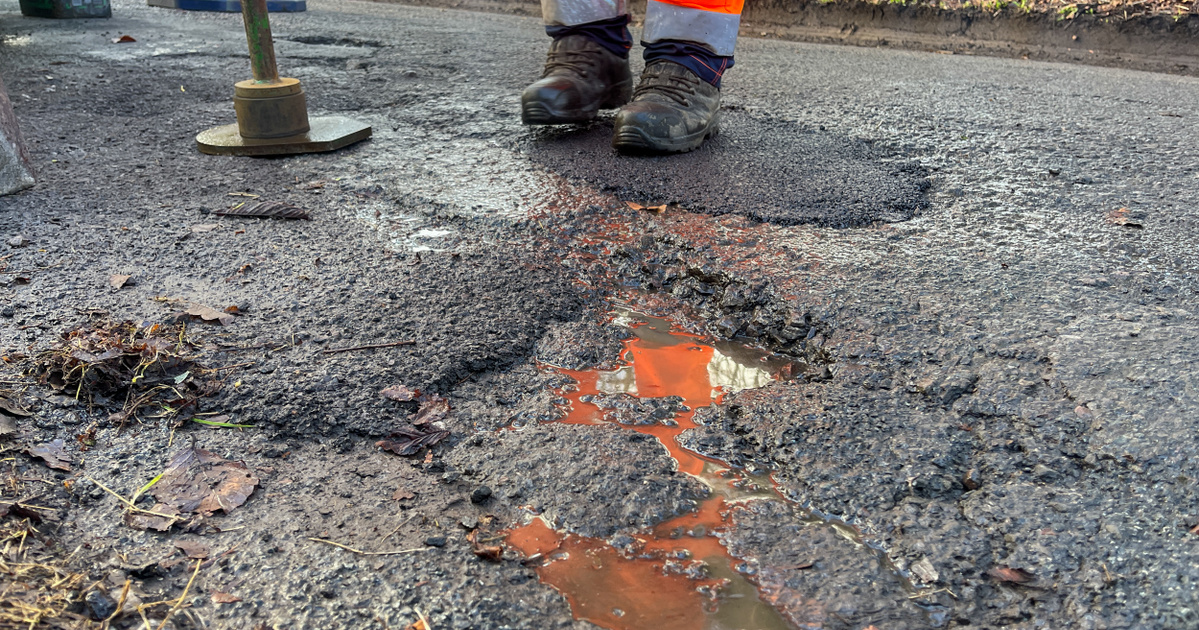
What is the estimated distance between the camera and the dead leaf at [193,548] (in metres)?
1.03

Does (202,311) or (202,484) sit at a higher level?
(202,311)

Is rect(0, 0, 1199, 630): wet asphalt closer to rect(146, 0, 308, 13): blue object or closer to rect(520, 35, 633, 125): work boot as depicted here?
rect(520, 35, 633, 125): work boot

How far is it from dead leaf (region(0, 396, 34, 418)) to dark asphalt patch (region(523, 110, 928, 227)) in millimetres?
1495

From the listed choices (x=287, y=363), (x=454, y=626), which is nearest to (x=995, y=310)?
(x=454, y=626)

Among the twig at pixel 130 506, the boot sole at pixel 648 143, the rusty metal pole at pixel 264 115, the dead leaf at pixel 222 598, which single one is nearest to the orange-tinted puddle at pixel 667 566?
the dead leaf at pixel 222 598

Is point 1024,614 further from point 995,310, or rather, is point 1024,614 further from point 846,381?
point 995,310

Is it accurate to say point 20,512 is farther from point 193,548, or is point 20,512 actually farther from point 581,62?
point 581,62

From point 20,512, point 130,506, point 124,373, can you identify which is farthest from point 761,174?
point 20,512

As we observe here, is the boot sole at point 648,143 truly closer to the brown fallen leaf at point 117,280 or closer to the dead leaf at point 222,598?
the brown fallen leaf at point 117,280

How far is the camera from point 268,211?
207 cm

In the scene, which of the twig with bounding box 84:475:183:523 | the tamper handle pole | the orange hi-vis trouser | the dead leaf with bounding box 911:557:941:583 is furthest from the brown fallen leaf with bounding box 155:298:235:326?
the orange hi-vis trouser

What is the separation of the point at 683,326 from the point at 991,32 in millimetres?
4755

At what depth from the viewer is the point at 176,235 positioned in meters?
1.93

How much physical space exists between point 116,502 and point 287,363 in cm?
38
